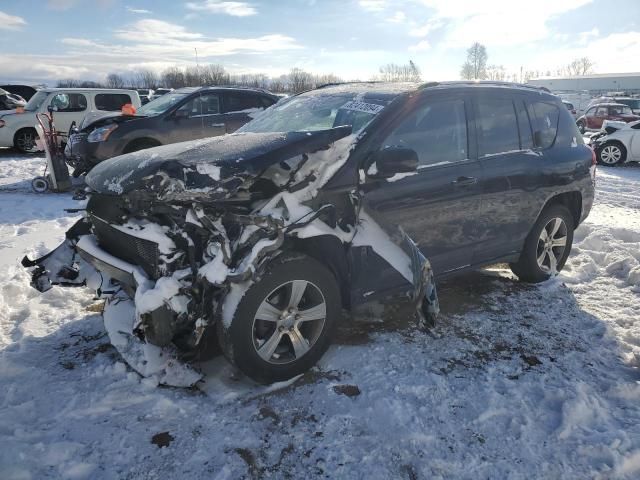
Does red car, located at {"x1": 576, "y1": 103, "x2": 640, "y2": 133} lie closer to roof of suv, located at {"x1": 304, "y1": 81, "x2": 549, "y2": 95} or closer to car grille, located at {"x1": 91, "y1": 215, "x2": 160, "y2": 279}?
roof of suv, located at {"x1": 304, "y1": 81, "x2": 549, "y2": 95}

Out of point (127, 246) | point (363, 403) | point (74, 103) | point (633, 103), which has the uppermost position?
point (74, 103)

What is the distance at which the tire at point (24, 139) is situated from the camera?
13.4 m

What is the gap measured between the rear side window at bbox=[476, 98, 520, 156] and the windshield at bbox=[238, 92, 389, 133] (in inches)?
38.2

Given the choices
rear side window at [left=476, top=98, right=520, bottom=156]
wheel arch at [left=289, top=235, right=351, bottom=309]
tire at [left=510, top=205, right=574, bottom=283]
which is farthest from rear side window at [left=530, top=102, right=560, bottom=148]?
wheel arch at [left=289, top=235, right=351, bottom=309]

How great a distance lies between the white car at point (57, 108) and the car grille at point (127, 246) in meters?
11.3

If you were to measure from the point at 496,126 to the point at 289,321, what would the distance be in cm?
251

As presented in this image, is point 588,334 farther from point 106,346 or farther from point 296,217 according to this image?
point 106,346

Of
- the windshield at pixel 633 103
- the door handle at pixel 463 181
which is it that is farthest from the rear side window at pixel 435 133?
the windshield at pixel 633 103

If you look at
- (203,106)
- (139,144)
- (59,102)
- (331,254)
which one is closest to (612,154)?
(203,106)

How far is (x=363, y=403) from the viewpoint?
282cm

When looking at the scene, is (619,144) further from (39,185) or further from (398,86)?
(39,185)

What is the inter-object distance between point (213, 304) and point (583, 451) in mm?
2092

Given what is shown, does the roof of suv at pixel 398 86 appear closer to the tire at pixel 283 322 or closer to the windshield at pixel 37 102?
the tire at pixel 283 322

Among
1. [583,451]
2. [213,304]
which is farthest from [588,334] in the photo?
[213,304]
